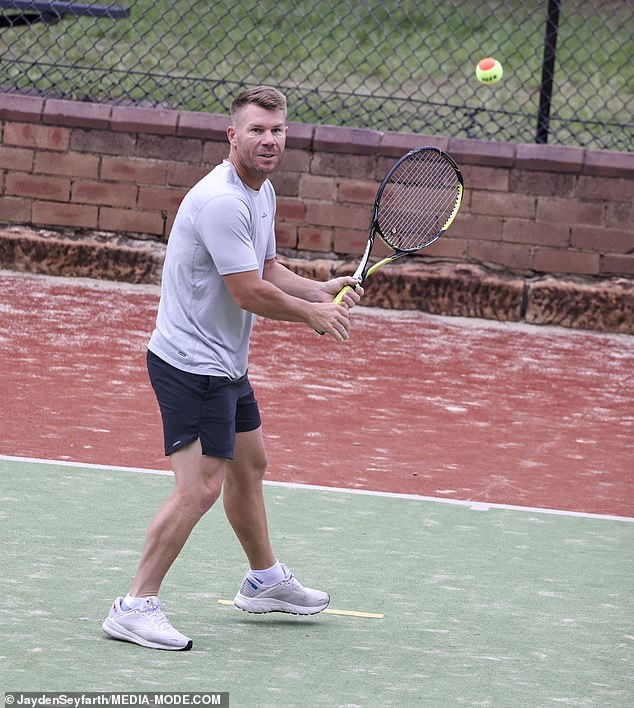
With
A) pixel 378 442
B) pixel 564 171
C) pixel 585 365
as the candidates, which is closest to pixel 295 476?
pixel 378 442

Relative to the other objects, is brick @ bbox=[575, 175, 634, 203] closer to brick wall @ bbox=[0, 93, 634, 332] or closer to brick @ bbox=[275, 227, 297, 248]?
brick wall @ bbox=[0, 93, 634, 332]

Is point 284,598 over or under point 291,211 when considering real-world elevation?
under

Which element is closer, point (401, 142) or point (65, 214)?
point (401, 142)

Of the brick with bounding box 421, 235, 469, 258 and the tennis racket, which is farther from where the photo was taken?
the brick with bounding box 421, 235, 469, 258

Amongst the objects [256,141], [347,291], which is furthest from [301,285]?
[256,141]

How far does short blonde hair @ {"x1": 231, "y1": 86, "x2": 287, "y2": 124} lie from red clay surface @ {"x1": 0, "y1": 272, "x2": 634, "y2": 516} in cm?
261

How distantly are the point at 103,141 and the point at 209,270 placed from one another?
721 centimetres

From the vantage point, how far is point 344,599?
4922mm

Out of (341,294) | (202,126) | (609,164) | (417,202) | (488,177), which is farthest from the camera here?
(202,126)

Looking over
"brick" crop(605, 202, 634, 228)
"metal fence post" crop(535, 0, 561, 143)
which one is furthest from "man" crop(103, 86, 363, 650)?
"metal fence post" crop(535, 0, 561, 143)

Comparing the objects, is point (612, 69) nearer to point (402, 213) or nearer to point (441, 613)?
point (402, 213)

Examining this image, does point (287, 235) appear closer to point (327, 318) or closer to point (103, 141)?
point (103, 141)

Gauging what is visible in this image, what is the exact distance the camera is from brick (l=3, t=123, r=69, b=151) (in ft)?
36.7

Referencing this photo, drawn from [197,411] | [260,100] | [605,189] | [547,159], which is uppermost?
[547,159]
